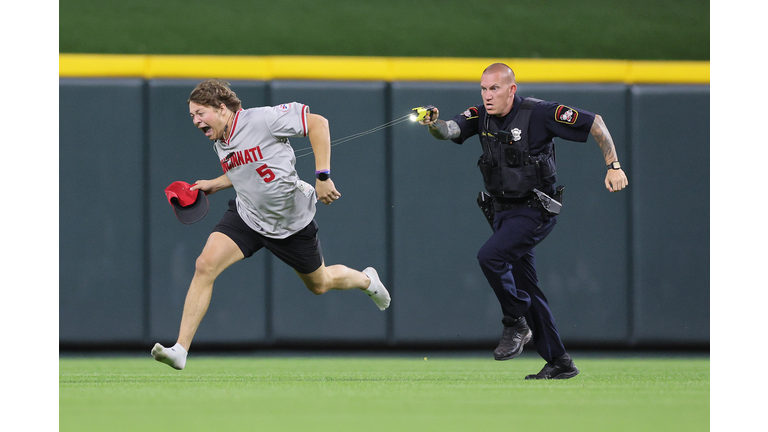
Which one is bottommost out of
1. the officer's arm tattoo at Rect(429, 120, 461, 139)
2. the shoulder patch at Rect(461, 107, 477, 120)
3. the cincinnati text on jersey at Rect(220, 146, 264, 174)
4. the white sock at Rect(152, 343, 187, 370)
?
the white sock at Rect(152, 343, 187, 370)

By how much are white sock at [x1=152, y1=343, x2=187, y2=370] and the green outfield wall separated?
1.98m

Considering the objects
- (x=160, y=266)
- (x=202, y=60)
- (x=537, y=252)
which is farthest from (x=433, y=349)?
(x=202, y=60)

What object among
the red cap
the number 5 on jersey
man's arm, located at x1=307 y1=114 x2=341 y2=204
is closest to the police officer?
man's arm, located at x1=307 y1=114 x2=341 y2=204

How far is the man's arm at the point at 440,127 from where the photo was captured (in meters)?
3.82

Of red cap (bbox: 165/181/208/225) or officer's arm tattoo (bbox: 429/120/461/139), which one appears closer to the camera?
officer's arm tattoo (bbox: 429/120/461/139)

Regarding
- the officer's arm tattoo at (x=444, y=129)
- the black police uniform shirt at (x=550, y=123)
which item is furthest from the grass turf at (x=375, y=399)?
the officer's arm tattoo at (x=444, y=129)

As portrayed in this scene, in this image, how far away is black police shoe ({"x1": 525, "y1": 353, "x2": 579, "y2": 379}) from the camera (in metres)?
4.00

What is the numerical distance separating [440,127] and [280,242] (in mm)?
977

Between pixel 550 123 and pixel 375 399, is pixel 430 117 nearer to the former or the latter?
pixel 550 123

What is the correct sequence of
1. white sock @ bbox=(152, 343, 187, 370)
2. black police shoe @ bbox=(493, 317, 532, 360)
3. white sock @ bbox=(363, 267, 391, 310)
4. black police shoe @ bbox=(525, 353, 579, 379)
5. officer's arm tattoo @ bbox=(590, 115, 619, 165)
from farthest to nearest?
white sock @ bbox=(363, 267, 391, 310) < black police shoe @ bbox=(525, 353, 579, 379) < black police shoe @ bbox=(493, 317, 532, 360) < officer's arm tattoo @ bbox=(590, 115, 619, 165) < white sock @ bbox=(152, 343, 187, 370)

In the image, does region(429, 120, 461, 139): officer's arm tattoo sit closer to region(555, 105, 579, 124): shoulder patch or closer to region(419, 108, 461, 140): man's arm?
region(419, 108, 461, 140): man's arm

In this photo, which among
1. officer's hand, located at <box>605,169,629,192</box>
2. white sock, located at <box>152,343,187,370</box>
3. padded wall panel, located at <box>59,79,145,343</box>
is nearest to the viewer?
white sock, located at <box>152,343,187,370</box>

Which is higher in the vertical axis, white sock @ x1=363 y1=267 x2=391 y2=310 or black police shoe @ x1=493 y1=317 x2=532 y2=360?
white sock @ x1=363 y1=267 x2=391 y2=310

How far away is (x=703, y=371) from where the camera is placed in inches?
187
